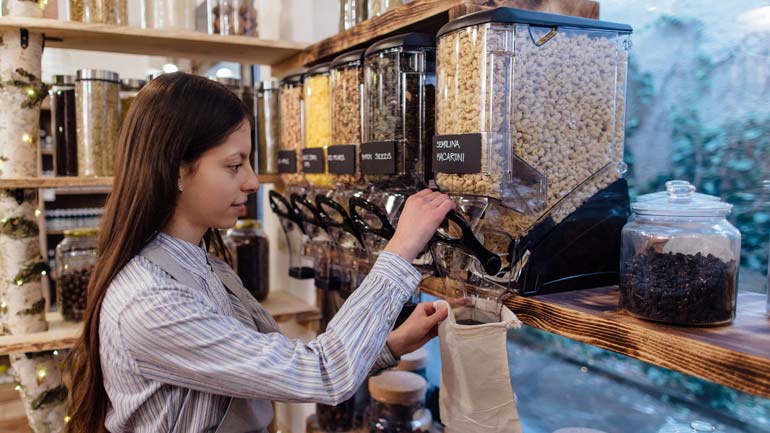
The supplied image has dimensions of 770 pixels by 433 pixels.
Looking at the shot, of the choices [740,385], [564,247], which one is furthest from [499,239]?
[740,385]

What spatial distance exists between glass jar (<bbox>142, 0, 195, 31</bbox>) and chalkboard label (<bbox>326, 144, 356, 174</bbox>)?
0.93m

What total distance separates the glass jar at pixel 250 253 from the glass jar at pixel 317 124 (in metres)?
0.63

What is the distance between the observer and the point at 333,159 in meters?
1.51

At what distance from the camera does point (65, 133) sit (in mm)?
1938

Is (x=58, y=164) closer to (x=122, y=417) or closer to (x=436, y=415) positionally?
(x=122, y=417)

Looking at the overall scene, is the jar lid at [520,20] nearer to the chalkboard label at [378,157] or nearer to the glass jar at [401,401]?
the chalkboard label at [378,157]

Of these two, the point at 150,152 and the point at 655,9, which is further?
the point at 655,9

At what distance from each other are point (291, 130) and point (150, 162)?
2.47 feet

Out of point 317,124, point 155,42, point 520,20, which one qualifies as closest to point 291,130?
point 317,124

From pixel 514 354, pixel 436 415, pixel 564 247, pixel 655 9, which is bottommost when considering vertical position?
pixel 436 415

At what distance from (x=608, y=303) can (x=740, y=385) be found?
291 mm

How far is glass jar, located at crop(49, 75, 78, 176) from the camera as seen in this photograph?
194 centimetres

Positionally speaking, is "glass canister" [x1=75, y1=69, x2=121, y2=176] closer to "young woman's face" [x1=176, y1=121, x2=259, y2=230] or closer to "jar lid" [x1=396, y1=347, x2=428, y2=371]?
"young woman's face" [x1=176, y1=121, x2=259, y2=230]

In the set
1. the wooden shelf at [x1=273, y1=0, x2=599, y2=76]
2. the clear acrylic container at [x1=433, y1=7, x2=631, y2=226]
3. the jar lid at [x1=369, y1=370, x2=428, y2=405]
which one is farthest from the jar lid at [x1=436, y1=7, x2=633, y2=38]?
the jar lid at [x1=369, y1=370, x2=428, y2=405]
